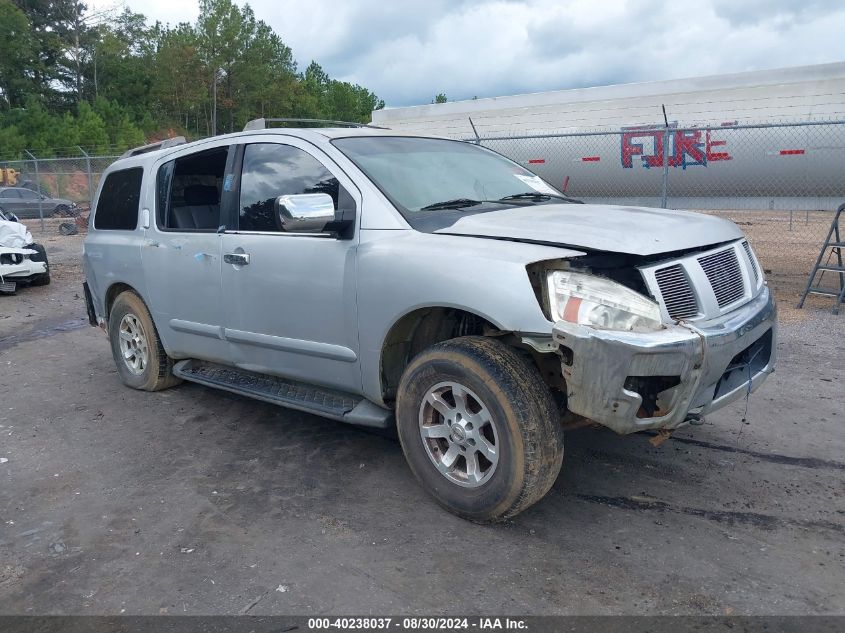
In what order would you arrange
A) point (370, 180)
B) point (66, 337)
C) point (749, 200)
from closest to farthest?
point (370, 180) < point (66, 337) < point (749, 200)

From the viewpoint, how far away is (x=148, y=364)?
5578 millimetres

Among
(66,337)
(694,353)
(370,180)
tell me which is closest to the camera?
(694,353)

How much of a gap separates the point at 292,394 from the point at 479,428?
4.71 feet

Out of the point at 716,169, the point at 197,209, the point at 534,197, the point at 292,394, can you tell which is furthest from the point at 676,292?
the point at 716,169

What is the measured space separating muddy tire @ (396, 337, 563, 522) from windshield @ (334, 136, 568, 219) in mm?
893

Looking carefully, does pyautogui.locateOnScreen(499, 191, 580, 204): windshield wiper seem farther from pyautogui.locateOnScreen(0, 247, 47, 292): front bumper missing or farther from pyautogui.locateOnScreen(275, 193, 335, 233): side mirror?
pyautogui.locateOnScreen(0, 247, 47, 292): front bumper missing

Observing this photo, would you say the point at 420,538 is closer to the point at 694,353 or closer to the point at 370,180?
the point at 694,353

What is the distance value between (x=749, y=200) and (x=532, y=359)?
10.7 metres

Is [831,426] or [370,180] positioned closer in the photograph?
[370,180]

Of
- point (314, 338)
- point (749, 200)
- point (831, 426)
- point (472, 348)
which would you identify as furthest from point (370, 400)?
point (749, 200)

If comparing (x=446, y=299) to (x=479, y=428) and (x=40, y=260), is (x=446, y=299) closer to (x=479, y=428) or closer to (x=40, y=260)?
(x=479, y=428)

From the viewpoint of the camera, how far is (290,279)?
13.4 feet

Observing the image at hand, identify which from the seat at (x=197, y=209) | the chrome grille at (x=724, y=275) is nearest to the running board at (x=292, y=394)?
the seat at (x=197, y=209)

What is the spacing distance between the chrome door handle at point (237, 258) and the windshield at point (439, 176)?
878mm
